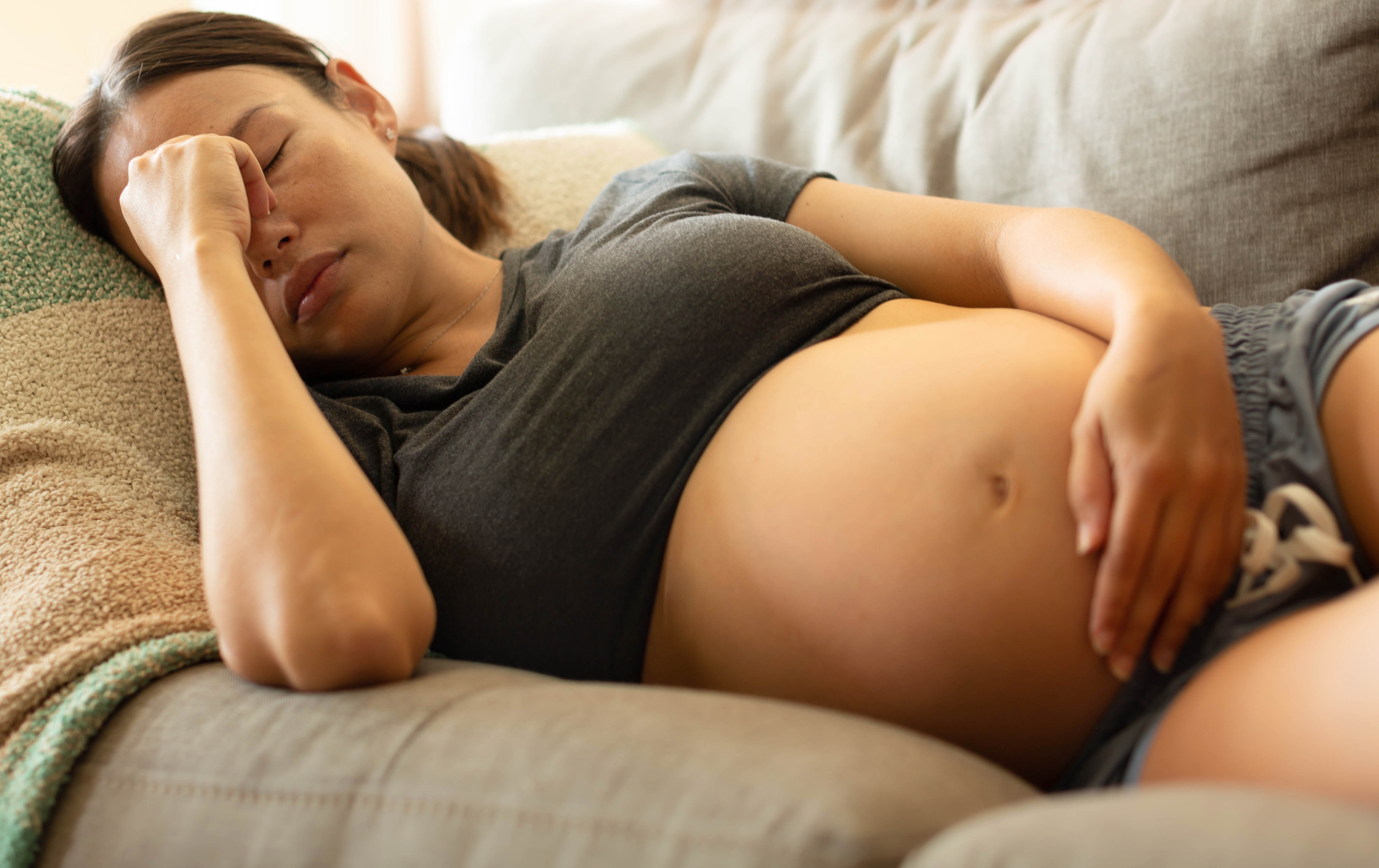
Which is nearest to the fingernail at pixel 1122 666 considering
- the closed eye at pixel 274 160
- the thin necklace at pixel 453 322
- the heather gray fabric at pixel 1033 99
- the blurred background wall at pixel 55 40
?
the heather gray fabric at pixel 1033 99

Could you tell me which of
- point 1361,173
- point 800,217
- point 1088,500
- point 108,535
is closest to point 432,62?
point 800,217

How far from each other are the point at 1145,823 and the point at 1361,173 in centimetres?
88

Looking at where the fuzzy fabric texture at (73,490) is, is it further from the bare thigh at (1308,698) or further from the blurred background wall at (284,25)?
the blurred background wall at (284,25)

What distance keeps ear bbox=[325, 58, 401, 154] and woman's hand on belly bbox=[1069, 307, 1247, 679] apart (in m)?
0.85

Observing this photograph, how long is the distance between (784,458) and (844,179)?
707 mm

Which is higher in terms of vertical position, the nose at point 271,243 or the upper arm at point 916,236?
the nose at point 271,243

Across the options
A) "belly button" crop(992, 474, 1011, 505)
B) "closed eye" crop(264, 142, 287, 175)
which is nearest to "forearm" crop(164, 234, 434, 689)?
"closed eye" crop(264, 142, 287, 175)

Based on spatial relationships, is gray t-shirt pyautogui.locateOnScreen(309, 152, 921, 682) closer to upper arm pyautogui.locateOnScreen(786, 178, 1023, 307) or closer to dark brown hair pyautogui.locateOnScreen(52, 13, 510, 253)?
upper arm pyautogui.locateOnScreen(786, 178, 1023, 307)

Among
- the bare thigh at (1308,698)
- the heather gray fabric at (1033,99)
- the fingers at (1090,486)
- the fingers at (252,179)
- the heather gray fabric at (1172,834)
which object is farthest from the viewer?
the heather gray fabric at (1033,99)

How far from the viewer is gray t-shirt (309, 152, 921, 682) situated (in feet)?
2.33

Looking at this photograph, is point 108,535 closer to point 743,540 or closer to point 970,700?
point 743,540

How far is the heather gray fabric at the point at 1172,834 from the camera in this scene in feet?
1.13

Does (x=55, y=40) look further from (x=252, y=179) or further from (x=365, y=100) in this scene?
(x=252, y=179)

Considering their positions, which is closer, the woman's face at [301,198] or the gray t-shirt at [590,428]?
the gray t-shirt at [590,428]
